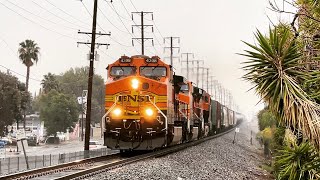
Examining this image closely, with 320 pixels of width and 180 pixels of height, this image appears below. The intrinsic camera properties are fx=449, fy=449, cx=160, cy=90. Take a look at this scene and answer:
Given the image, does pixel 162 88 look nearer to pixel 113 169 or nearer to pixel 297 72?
pixel 113 169

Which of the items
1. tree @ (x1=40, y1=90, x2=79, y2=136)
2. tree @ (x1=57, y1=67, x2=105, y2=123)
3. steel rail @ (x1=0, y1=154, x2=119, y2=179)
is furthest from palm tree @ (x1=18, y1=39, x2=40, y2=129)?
steel rail @ (x1=0, y1=154, x2=119, y2=179)

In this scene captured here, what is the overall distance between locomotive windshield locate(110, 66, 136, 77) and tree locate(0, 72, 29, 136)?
4935 centimetres

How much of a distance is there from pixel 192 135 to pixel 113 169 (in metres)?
17.3

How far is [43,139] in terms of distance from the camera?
96.2 meters

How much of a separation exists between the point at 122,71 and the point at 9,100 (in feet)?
169

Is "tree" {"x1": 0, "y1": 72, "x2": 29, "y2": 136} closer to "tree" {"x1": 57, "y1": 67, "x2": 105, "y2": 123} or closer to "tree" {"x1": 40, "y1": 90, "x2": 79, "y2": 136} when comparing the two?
"tree" {"x1": 40, "y1": 90, "x2": 79, "y2": 136}

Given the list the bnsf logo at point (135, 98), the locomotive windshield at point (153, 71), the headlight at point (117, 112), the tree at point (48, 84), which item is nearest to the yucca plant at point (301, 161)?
the bnsf logo at point (135, 98)

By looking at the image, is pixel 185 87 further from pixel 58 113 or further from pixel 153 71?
pixel 58 113

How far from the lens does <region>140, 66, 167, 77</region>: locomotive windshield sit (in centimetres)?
2242

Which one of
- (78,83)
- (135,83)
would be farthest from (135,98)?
(78,83)

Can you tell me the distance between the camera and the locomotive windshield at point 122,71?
2248 cm

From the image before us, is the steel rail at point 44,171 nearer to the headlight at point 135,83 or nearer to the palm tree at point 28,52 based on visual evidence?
the headlight at point 135,83

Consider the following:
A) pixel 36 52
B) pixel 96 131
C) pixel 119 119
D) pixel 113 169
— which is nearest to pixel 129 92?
pixel 119 119

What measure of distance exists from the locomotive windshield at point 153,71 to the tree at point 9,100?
50.3 metres
